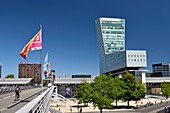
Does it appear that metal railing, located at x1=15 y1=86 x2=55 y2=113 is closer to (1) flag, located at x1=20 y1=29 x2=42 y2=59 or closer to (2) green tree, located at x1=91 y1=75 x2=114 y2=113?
(1) flag, located at x1=20 y1=29 x2=42 y2=59

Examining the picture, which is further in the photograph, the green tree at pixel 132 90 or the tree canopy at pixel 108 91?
the green tree at pixel 132 90

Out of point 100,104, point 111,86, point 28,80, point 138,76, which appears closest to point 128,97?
point 111,86

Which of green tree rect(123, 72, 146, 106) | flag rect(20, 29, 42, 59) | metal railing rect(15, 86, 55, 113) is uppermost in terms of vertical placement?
flag rect(20, 29, 42, 59)

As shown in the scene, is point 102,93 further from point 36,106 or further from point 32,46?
point 36,106

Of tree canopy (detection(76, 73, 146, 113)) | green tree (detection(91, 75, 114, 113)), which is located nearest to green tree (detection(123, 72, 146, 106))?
tree canopy (detection(76, 73, 146, 113))

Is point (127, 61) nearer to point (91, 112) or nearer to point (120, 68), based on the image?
point (120, 68)

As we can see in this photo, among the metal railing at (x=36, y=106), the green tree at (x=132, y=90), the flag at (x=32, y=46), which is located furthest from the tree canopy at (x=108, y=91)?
the metal railing at (x=36, y=106)

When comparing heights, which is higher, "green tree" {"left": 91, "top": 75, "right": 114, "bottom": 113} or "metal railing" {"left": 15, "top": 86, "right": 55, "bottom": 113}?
"metal railing" {"left": 15, "top": 86, "right": 55, "bottom": 113}

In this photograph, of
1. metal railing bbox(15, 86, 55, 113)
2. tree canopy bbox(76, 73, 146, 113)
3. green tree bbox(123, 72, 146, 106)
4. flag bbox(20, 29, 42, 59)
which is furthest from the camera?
green tree bbox(123, 72, 146, 106)

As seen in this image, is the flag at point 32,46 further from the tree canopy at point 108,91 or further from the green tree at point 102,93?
the tree canopy at point 108,91

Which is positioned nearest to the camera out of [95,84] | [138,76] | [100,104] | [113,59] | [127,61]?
[100,104]

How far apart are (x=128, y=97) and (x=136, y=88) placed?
129 inches

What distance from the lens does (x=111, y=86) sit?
2382 inches

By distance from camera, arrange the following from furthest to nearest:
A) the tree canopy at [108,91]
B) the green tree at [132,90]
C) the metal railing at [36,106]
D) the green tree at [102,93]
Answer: the green tree at [132,90], the tree canopy at [108,91], the green tree at [102,93], the metal railing at [36,106]
